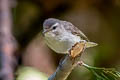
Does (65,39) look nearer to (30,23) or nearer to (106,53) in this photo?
(106,53)

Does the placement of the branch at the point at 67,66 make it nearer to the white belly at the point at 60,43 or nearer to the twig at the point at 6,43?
the white belly at the point at 60,43

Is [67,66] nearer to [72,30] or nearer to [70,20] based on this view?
[72,30]

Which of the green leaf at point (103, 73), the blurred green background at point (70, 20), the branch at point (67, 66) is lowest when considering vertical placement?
the blurred green background at point (70, 20)

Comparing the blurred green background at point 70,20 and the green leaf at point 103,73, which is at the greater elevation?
the green leaf at point 103,73

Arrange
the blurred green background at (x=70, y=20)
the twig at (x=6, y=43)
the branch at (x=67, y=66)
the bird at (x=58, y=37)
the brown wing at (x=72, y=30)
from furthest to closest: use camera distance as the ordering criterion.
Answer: the blurred green background at (x=70, y=20)
the twig at (x=6, y=43)
the brown wing at (x=72, y=30)
the bird at (x=58, y=37)
the branch at (x=67, y=66)

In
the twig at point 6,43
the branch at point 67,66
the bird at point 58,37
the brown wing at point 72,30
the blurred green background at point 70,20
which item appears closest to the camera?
the branch at point 67,66

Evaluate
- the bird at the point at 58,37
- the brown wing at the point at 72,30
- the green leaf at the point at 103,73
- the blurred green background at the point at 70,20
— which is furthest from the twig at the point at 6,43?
the green leaf at the point at 103,73

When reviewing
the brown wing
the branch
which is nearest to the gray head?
the brown wing
